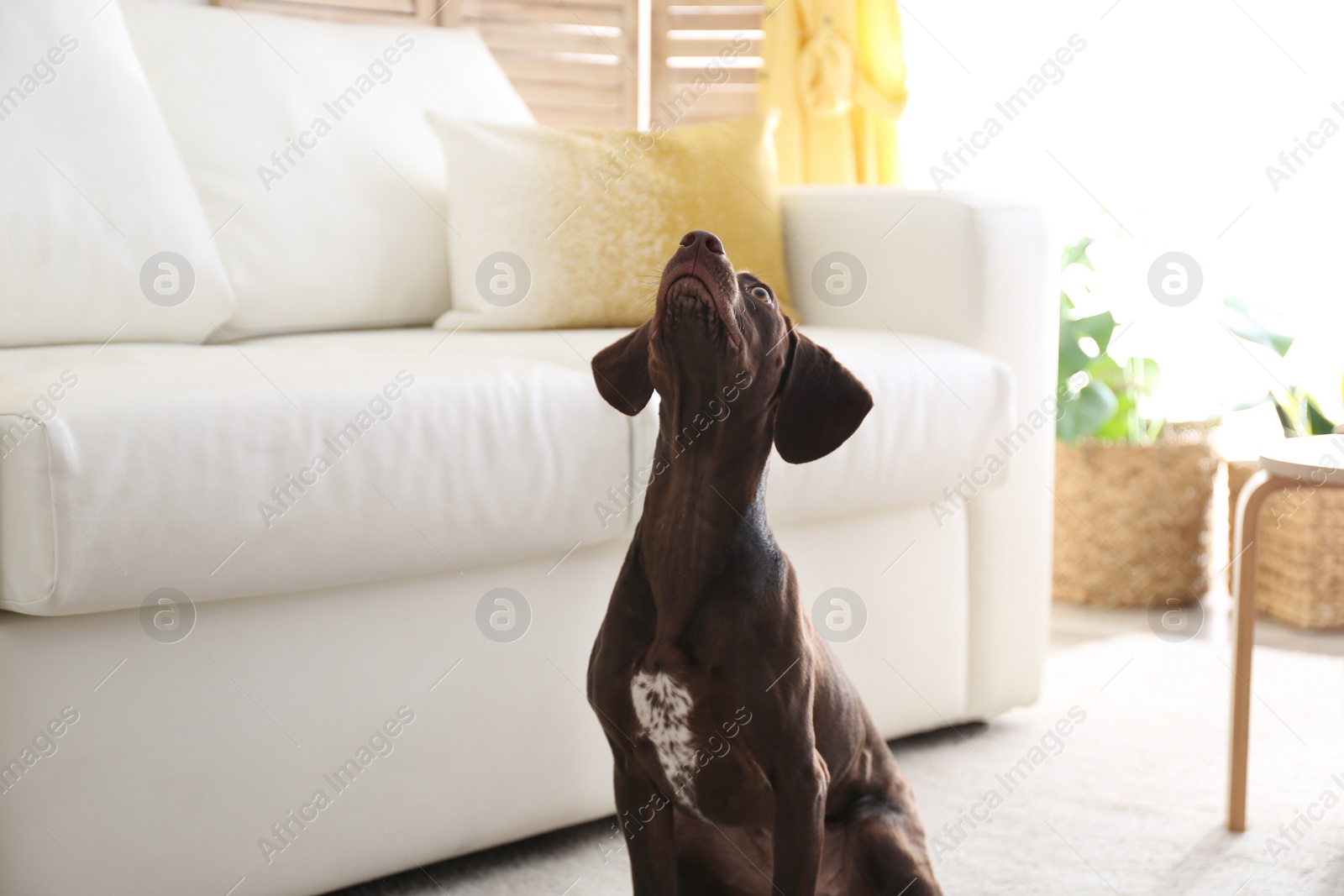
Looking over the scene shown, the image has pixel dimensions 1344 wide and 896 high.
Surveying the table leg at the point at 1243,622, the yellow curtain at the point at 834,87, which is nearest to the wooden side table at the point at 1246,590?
the table leg at the point at 1243,622

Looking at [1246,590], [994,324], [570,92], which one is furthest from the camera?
[570,92]

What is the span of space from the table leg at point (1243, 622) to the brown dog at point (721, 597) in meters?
0.71

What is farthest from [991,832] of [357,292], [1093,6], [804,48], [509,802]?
[1093,6]

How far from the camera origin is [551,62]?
2863 millimetres

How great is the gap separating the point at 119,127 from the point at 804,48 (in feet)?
5.45

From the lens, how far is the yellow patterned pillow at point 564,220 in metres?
1.80

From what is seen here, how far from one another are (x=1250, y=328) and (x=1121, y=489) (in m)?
0.39

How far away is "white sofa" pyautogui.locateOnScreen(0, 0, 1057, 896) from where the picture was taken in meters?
1.09


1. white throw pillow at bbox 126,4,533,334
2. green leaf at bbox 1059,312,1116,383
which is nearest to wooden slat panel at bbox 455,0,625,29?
white throw pillow at bbox 126,4,533,334

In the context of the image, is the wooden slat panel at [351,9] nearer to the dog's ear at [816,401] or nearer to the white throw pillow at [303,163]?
the white throw pillow at [303,163]

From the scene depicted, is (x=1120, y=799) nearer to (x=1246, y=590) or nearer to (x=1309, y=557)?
(x=1246, y=590)

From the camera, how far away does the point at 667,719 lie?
0.98 metres

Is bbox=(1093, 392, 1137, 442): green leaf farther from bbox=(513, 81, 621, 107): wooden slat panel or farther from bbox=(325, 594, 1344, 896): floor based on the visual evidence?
bbox=(513, 81, 621, 107): wooden slat panel

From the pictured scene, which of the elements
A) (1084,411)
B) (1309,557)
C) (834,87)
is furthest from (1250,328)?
(834,87)
